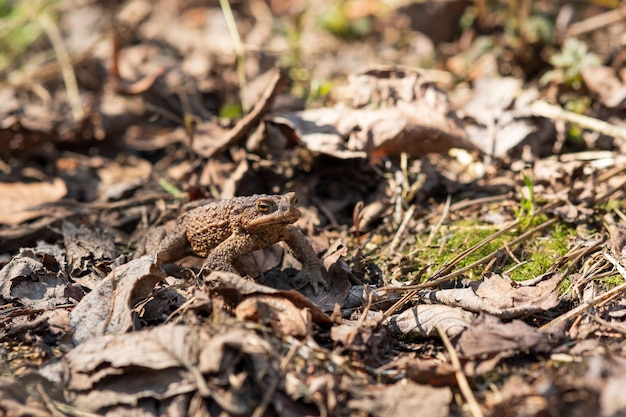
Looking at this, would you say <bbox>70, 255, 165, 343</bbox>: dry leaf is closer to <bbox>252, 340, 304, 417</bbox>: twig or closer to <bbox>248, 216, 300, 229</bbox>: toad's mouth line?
<bbox>248, 216, 300, 229</bbox>: toad's mouth line

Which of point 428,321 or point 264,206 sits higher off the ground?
point 264,206

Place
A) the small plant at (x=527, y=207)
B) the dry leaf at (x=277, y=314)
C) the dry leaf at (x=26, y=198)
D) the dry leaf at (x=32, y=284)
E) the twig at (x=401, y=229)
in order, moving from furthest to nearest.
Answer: the dry leaf at (x=26, y=198)
the twig at (x=401, y=229)
the small plant at (x=527, y=207)
the dry leaf at (x=32, y=284)
the dry leaf at (x=277, y=314)

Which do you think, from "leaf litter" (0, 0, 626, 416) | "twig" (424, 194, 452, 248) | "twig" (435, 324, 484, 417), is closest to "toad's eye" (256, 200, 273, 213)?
"leaf litter" (0, 0, 626, 416)

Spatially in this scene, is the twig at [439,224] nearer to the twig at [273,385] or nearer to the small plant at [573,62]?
the twig at [273,385]

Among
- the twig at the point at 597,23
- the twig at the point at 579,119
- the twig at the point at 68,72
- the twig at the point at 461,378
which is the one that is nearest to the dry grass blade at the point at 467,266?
the twig at the point at 461,378

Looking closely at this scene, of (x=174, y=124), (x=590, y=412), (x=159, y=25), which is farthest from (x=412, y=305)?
(x=159, y=25)

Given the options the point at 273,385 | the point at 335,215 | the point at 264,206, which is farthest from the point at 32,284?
the point at 335,215

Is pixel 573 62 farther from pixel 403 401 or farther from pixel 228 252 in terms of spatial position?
pixel 403 401
